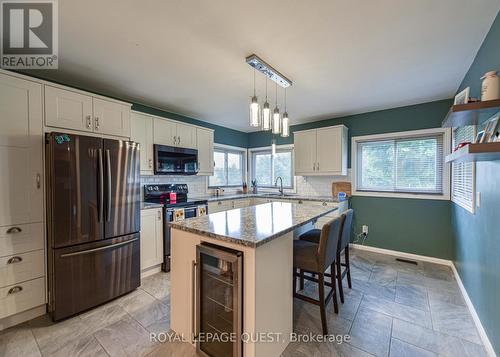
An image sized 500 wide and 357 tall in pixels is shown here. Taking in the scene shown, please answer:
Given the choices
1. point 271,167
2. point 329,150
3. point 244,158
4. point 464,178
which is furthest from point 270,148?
point 464,178

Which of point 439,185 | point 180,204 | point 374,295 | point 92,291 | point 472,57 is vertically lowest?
point 374,295

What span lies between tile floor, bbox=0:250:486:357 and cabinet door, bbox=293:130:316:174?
2218mm

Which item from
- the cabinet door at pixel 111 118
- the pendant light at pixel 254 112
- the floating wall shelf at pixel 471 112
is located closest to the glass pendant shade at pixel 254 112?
the pendant light at pixel 254 112

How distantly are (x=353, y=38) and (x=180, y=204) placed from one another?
2.83 meters

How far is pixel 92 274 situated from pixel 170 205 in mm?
1174

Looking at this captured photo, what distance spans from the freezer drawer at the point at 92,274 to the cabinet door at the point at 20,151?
0.49 m

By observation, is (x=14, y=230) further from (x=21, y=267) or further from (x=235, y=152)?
(x=235, y=152)

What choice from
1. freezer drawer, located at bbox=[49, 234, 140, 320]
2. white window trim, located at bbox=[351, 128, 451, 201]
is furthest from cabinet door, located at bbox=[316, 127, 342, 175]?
freezer drawer, located at bbox=[49, 234, 140, 320]

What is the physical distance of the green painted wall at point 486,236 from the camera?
1.54 metres

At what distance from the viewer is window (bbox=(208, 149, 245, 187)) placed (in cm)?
488

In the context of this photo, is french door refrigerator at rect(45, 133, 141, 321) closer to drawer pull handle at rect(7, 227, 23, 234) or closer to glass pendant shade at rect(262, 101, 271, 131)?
drawer pull handle at rect(7, 227, 23, 234)

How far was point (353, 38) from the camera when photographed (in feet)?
6.12

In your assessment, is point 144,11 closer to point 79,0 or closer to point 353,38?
point 79,0

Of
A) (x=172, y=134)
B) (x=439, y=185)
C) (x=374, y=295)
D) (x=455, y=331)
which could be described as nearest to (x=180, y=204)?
(x=172, y=134)
